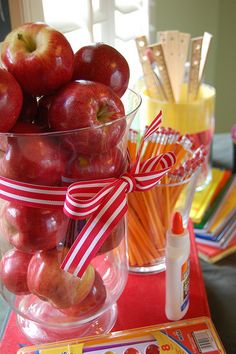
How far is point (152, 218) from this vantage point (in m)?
0.65

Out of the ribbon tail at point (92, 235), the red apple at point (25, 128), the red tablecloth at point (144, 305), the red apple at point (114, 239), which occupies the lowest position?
the red tablecloth at point (144, 305)

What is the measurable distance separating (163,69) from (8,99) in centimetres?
52

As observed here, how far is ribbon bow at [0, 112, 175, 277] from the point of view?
44 centimetres

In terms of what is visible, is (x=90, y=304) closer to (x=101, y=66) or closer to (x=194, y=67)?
(x=101, y=66)

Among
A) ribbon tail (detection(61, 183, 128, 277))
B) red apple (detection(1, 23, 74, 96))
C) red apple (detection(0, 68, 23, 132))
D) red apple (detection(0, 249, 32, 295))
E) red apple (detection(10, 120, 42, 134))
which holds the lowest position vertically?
red apple (detection(0, 249, 32, 295))

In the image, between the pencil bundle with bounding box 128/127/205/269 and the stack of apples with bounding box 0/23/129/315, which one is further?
the pencil bundle with bounding box 128/127/205/269

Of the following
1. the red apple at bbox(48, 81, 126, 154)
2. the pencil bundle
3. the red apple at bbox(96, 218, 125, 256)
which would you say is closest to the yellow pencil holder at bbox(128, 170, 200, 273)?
the pencil bundle

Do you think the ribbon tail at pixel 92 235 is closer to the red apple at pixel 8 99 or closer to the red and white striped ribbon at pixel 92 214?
the red and white striped ribbon at pixel 92 214

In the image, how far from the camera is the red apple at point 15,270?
0.51 metres

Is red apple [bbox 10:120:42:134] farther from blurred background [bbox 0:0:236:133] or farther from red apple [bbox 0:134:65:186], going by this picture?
blurred background [bbox 0:0:236:133]

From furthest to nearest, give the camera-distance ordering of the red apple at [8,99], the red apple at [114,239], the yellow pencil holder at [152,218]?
the yellow pencil holder at [152,218] → the red apple at [114,239] → the red apple at [8,99]

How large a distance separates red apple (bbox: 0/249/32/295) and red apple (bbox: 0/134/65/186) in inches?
4.3

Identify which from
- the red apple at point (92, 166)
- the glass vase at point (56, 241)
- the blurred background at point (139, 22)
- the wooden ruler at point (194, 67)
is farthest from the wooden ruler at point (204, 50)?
the red apple at point (92, 166)

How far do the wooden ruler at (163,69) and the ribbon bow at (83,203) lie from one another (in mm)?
451
